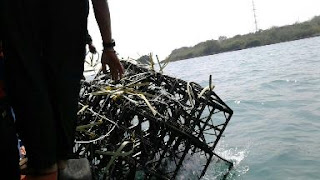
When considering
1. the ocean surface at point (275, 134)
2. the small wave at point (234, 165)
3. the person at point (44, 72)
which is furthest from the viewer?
the ocean surface at point (275, 134)

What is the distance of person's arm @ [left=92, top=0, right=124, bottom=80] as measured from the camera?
2.15 metres

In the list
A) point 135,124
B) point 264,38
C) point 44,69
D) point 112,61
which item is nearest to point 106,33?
point 112,61

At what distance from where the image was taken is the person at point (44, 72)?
1662mm

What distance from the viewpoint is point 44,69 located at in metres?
1.79

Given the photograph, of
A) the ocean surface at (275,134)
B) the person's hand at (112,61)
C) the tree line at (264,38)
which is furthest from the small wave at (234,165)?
the tree line at (264,38)

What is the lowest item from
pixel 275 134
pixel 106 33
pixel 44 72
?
pixel 275 134

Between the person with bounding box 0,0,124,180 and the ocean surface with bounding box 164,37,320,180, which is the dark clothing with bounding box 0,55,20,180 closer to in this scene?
the person with bounding box 0,0,124,180

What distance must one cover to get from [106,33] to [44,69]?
23.0 inches

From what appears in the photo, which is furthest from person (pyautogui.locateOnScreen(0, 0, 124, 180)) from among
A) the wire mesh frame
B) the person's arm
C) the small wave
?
the small wave

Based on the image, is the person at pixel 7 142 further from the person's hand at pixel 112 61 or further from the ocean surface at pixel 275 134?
the ocean surface at pixel 275 134

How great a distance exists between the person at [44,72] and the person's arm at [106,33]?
32 centimetres

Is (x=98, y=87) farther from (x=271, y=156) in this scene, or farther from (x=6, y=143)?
(x=271, y=156)

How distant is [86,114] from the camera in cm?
554

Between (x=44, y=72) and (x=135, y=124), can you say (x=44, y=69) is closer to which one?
(x=44, y=72)
